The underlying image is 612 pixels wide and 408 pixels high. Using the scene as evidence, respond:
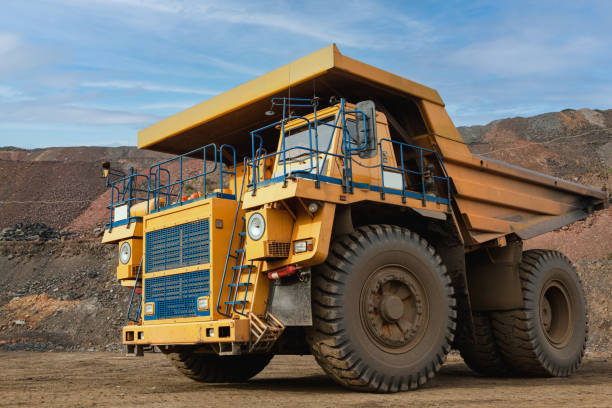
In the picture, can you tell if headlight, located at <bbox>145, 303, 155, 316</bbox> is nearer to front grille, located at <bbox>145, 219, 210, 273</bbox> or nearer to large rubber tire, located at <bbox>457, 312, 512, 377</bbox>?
front grille, located at <bbox>145, 219, 210, 273</bbox>

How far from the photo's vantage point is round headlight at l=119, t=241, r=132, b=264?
28.6ft

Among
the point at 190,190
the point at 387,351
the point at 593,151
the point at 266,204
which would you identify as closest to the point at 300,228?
the point at 266,204

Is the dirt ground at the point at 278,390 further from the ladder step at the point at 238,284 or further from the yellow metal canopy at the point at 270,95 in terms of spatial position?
the yellow metal canopy at the point at 270,95

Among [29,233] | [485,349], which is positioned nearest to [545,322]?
[485,349]

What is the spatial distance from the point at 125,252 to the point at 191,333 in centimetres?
238

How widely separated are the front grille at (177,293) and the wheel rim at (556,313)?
5.60 metres

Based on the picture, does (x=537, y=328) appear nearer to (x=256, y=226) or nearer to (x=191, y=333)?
(x=256, y=226)

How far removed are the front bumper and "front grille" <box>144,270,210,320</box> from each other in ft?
0.92

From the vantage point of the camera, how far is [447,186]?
8680mm

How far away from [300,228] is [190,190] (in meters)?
28.4

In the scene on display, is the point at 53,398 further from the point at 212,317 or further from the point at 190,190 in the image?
the point at 190,190

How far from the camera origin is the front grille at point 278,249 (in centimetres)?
662

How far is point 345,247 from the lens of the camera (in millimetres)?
6855

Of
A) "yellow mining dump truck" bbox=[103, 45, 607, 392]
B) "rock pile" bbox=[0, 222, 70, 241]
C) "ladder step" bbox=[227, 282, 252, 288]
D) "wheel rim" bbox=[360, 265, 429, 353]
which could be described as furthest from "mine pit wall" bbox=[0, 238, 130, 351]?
"wheel rim" bbox=[360, 265, 429, 353]
